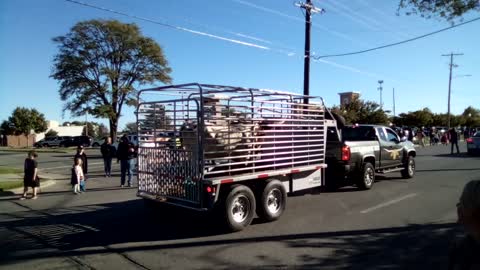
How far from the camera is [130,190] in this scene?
44.5 feet

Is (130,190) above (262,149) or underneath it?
underneath

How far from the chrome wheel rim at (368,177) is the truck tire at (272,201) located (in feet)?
14.2

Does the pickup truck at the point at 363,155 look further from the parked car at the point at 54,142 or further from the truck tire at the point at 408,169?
→ the parked car at the point at 54,142

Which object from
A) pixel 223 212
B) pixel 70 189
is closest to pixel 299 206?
pixel 223 212

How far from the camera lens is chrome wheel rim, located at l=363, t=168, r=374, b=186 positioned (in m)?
12.4

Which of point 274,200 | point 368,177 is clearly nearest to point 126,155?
point 274,200

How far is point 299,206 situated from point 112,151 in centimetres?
975

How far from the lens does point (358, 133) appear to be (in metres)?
13.8

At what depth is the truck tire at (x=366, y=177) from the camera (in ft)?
40.4

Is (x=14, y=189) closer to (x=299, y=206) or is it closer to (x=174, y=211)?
(x=174, y=211)

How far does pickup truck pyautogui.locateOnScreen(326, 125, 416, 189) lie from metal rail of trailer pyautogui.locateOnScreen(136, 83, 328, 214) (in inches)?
78.7

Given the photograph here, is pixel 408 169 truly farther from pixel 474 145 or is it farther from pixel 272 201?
pixel 474 145

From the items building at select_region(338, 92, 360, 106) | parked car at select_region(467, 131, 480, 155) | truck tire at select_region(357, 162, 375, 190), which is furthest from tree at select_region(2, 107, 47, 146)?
truck tire at select_region(357, 162, 375, 190)

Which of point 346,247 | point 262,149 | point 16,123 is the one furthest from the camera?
point 16,123
